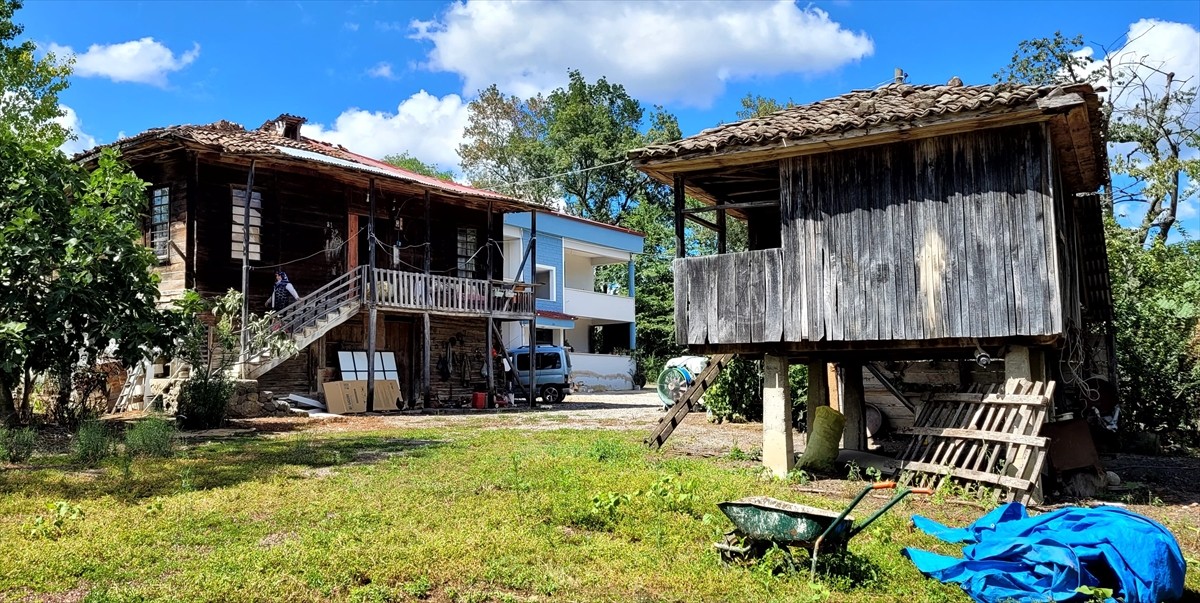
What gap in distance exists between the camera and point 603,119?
1897 inches

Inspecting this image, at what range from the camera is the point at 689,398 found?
12.6 m

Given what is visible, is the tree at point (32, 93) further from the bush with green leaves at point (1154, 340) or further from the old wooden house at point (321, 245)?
the bush with green leaves at point (1154, 340)

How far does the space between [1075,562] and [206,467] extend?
29.5ft

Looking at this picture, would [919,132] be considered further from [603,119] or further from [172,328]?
[603,119]

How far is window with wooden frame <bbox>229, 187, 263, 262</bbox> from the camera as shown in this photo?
67.6ft

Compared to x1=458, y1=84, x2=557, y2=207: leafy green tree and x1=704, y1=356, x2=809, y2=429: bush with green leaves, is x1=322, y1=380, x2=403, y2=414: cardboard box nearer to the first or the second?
x1=704, y1=356, x2=809, y2=429: bush with green leaves

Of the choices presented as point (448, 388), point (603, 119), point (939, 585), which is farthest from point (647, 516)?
point (603, 119)

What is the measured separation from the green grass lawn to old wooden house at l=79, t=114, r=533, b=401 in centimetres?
951

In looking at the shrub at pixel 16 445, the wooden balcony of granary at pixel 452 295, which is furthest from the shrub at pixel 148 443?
the wooden balcony of granary at pixel 452 295

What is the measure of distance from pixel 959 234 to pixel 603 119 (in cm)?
3961

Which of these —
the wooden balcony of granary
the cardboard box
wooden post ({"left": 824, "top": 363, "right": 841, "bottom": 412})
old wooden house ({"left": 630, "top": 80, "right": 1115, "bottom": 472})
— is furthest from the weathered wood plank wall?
the cardboard box

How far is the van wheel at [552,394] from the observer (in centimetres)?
2659

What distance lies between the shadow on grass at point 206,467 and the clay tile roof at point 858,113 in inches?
216

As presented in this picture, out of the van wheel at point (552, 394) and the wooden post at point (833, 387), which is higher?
the wooden post at point (833, 387)
